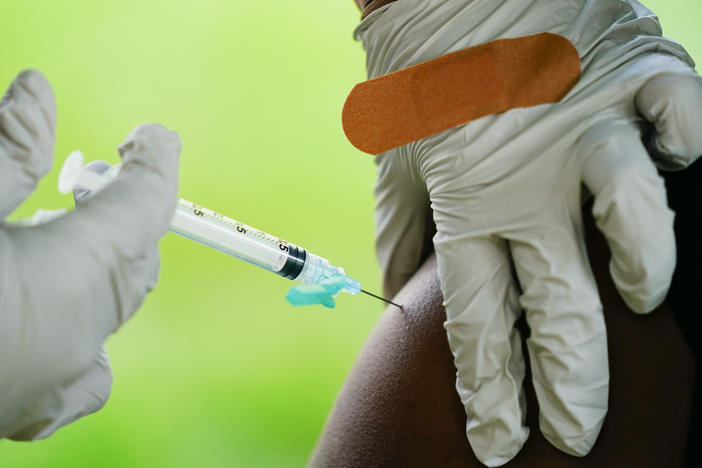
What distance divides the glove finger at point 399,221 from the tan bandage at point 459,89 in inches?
7.2

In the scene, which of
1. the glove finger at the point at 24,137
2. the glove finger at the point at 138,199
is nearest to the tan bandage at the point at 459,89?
the glove finger at the point at 138,199

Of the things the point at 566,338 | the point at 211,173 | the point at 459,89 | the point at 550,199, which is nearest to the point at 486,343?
the point at 566,338

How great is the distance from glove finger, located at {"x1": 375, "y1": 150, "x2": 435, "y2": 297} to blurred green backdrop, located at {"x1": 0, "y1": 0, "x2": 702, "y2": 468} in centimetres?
74

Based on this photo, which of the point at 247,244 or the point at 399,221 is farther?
the point at 399,221

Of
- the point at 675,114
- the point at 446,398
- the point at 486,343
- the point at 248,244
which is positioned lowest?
the point at 446,398

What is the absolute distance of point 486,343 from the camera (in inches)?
33.4

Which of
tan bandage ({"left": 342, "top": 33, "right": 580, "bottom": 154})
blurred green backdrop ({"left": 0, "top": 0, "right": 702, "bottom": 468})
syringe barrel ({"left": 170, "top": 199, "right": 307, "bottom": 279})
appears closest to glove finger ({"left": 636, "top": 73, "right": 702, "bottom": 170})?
tan bandage ({"left": 342, "top": 33, "right": 580, "bottom": 154})

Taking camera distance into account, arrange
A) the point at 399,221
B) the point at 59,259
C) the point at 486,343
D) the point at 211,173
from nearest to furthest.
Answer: the point at 59,259
the point at 486,343
the point at 399,221
the point at 211,173

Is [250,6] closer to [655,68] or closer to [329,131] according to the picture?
[329,131]

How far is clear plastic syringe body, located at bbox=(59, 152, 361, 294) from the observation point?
37.6 inches

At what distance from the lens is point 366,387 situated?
3.46ft

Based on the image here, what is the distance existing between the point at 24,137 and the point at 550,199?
70cm

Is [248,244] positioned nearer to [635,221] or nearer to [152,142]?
[152,142]

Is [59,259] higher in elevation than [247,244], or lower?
higher
